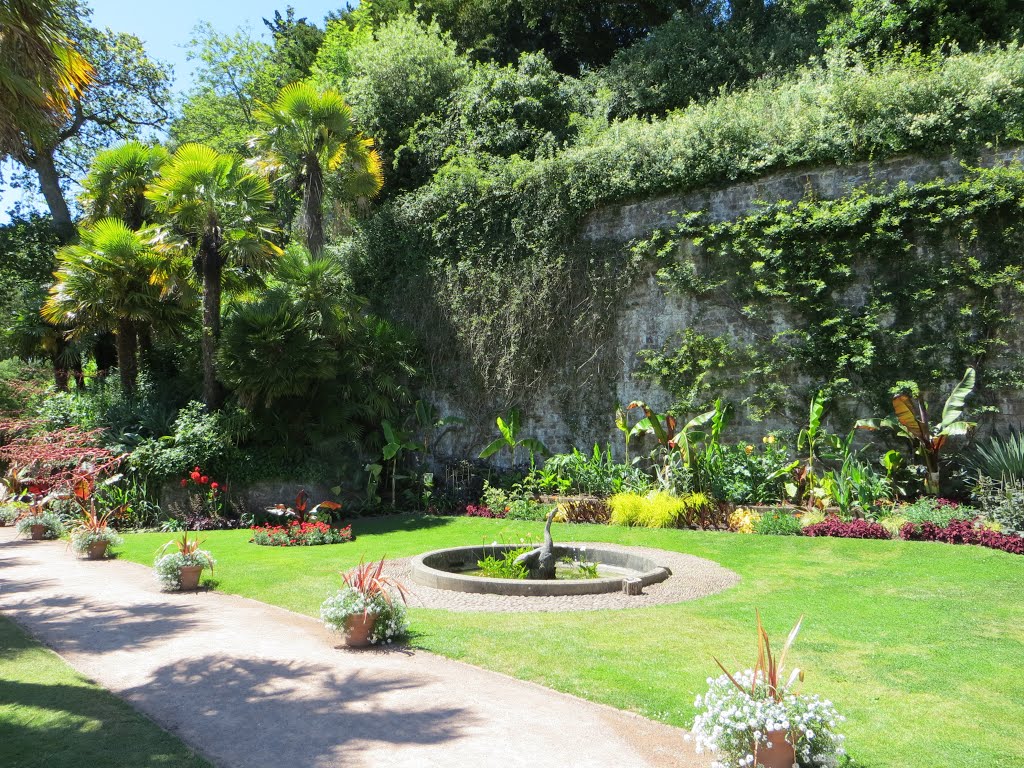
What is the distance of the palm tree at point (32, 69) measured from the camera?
7.54 meters

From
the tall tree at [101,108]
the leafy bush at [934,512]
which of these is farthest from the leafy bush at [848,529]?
the tall tree at [101,108]

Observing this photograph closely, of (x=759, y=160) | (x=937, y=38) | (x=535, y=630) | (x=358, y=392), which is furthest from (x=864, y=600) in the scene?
(x=937, y=38)

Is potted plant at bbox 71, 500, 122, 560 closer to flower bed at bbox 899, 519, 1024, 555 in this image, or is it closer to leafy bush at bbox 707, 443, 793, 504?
leafy bush at bbox 707, 443, 793, 504

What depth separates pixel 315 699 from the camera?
4.98 m

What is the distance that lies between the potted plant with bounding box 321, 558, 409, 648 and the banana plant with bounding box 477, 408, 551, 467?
29.6 ft

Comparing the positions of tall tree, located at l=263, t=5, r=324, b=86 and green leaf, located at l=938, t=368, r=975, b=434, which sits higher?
tall tree, located at l=263, t=5, r=324, b=86

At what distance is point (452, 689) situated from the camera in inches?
203

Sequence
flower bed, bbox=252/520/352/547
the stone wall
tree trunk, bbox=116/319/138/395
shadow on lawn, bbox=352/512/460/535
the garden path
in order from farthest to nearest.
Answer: tree trunk, bbox=116/319/138/395
shadow on lawn, bbox=352/512/460/535
the stone wall
flower bed, bbox=252/520/352/547
the garden path

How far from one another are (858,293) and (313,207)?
12.3 metres

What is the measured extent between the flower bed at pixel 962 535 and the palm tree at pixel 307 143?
44.7 feet

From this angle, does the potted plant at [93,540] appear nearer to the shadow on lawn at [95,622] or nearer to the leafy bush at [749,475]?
the shadow on lawn at [95,622]

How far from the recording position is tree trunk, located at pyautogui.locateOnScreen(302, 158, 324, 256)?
1755cm

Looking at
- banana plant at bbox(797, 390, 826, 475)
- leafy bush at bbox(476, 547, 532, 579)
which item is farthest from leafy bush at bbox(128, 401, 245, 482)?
banana plant at bbox(797, 390, 826, 475)

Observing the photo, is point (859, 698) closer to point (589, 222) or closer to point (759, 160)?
point (759, 160)
